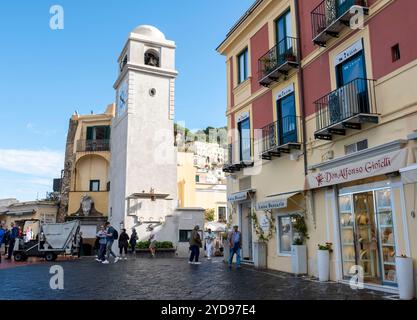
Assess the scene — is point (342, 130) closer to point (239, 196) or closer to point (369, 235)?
point (369, 235)

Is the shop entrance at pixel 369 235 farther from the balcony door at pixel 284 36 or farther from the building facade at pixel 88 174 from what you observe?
the building facade at pixel 88 174

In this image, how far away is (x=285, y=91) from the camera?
51.7 feet

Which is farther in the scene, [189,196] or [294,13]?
[189,196]

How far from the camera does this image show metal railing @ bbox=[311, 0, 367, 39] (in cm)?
1213

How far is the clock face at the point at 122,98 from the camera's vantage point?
101 feet

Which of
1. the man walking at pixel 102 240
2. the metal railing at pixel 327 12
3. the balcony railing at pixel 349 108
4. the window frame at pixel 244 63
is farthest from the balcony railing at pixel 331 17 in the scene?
the man walking at pixel 102 240

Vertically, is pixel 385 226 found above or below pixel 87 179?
below

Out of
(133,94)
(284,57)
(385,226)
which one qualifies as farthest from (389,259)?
(133,94)

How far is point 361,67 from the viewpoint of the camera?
39.2ft

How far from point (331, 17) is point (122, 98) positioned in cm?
2142

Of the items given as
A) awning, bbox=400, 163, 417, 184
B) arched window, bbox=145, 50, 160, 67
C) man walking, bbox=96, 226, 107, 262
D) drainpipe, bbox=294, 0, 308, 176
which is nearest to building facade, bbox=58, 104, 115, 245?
arched window, bbox=145, 50, 160, 67

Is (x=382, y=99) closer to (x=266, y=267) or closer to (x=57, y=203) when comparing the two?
(x=266, y=267)

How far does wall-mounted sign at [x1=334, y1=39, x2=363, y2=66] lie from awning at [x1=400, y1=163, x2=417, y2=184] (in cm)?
440

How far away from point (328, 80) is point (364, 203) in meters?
4.10
